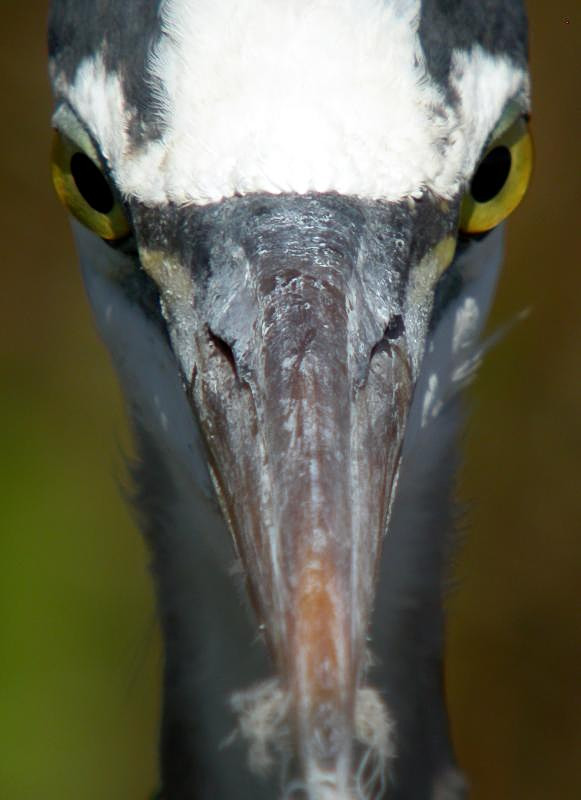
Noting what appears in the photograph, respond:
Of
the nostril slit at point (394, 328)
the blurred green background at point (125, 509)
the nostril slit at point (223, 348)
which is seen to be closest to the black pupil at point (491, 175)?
the nostril slit at point (394, 328)

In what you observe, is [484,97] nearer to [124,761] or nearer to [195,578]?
[195,578]

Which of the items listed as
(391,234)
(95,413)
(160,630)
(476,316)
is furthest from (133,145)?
(95,413)

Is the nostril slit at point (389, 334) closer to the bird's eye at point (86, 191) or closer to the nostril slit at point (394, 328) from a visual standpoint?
the nostril slit at point (394, 328)

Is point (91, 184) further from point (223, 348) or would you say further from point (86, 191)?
point (223, 348)

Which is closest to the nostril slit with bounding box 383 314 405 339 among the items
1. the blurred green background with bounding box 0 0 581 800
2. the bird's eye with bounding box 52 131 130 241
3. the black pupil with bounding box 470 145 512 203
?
the black pupil with bounding box 470 145 512 203

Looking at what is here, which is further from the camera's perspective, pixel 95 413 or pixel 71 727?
pixel 95 413

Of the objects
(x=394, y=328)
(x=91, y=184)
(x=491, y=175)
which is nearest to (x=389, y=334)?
(x=394, y=328)
